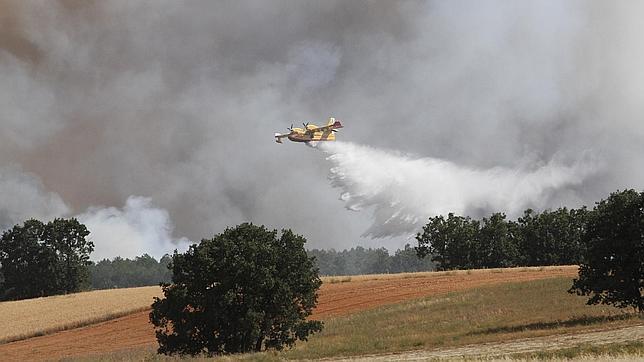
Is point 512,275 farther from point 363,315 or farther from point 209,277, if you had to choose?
point 209,277

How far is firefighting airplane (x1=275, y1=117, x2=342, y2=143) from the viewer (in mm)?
94625

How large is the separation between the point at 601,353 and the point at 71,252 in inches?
5336

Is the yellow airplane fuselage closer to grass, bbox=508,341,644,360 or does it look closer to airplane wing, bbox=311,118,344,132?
airplane wing, bbox=311,118,344,132

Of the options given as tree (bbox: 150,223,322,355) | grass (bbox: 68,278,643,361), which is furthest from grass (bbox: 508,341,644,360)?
tree (bbox: 150,223,322,355)

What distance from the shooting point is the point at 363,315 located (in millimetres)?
52562

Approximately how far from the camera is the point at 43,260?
466 ft

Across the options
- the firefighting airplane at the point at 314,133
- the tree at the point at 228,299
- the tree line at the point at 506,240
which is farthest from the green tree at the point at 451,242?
the tree at the point at 228,299

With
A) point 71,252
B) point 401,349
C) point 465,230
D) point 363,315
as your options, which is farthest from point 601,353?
point 71,252

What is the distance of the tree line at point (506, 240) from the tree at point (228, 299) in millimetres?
100662

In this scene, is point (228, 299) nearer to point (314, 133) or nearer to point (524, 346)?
point (524, 346)

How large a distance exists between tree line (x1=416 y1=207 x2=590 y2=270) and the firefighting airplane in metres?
47.5

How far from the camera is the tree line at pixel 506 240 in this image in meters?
130

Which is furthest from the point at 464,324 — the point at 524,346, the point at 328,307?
the point at 328,307

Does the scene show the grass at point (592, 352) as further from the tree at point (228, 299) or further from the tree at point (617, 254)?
the tree at point (228, 299)
